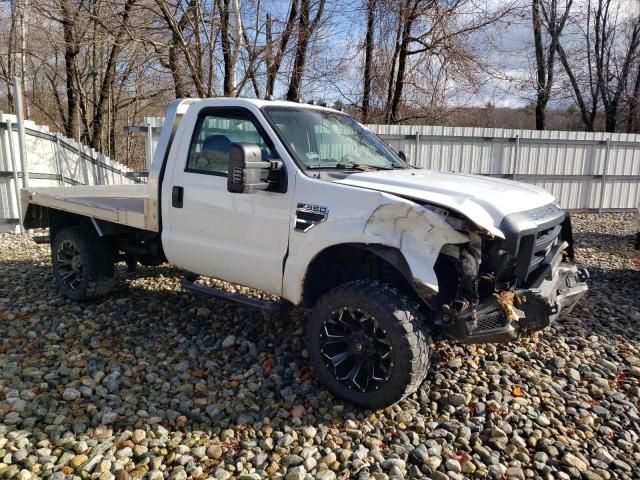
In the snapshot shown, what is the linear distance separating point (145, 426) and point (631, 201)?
1533cm

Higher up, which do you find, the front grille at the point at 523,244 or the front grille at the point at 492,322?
the front grille at the point at 523,244

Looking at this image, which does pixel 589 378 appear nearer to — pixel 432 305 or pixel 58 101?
pixel 432 305

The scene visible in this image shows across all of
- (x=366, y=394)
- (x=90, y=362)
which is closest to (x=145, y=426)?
(x=90, y=362)

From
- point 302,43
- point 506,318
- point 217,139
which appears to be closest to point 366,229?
point 506,318

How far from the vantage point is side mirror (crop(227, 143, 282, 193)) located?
342 cm

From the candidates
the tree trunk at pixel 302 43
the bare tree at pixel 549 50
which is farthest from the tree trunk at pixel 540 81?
the tree trunk at pixel 302 43

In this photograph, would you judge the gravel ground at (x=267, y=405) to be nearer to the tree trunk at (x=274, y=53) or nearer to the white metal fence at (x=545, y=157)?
the white metal fence at (x=545, y=157)

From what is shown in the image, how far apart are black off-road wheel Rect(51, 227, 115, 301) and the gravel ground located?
8.4 inches

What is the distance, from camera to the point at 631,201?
14539mm

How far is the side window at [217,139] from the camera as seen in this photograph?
4.12 meters

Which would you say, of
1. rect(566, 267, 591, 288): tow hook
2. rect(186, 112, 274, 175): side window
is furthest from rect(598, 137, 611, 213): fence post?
rect(186, 112, 274, 175): side window

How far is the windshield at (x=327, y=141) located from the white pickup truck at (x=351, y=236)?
0.6 inches

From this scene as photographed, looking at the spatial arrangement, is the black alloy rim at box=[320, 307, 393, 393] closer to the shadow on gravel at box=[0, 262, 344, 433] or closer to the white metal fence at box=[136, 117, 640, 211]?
the shadow on gravel at box=[0, 262, 344, 433]

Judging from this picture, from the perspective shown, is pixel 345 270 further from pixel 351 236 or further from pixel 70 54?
pixel 70 54
